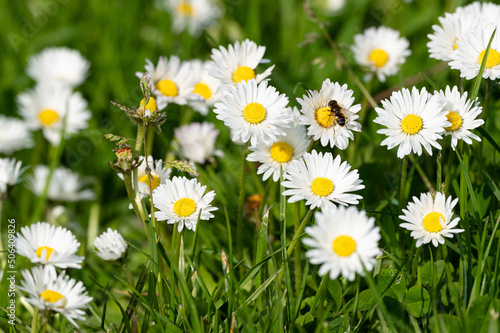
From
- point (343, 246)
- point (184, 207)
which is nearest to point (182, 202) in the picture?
point (184, 207)

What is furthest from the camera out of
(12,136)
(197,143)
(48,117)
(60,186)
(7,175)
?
(48,117)

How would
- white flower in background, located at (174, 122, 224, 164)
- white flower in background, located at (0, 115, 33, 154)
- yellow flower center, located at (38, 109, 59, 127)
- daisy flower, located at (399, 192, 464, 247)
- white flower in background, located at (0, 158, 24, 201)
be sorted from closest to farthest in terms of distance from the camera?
daisy flower, located at (399, 192, 464, 247) < white flower in background, located at (0, 158, 24, 201) < white flower in background, located at (174, 122, 224, 164) < white flower in background, located at (0, 115, 33, 154) < yellow flower center, located at (38, 109, 59, 127)

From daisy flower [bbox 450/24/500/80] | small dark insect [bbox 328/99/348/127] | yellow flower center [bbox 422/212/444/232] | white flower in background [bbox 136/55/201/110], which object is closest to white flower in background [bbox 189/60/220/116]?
white flower in background [bbox 136/55/201/110]

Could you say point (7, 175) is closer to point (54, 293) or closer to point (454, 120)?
point (54, 293)

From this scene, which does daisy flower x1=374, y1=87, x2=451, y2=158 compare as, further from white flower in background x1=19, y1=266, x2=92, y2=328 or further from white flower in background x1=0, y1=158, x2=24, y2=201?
white flower in background x1=0, y1=158, x2=24, y2=201

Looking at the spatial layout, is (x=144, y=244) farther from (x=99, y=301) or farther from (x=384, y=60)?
(x=384, y=60)

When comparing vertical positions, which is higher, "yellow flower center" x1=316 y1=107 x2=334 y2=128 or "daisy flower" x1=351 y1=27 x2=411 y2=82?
"daisy flower" x1=351 y1=27 x2=411 y2=82
